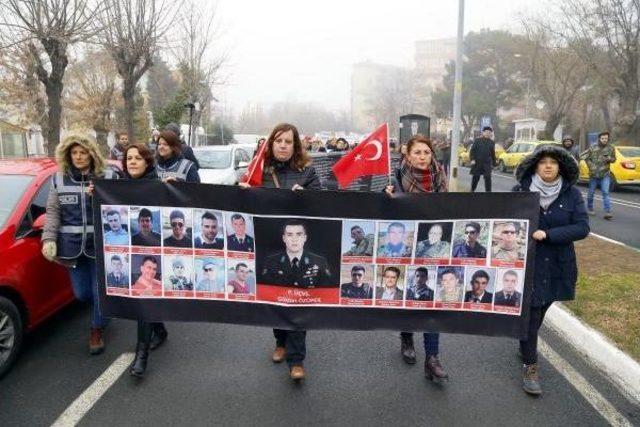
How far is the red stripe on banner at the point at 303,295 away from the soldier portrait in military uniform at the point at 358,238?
0.29m

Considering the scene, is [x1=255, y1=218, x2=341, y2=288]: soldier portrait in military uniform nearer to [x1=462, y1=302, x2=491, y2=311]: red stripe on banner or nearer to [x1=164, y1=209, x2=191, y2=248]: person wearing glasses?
[x1=164, y1=209, x2=191, y2=248]: person wearing glasses

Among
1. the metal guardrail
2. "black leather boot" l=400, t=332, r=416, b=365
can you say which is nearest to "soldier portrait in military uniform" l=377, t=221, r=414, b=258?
"black leather boot" l=400, t=332, r=416, b=365

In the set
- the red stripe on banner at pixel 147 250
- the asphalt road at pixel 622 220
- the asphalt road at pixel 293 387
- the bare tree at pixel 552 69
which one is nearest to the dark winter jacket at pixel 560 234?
the asphalt road at pixel 293 387

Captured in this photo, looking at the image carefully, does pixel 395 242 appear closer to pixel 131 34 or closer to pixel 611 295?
pixel 611 295

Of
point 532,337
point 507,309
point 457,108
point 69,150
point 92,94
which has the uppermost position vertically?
point 92,94

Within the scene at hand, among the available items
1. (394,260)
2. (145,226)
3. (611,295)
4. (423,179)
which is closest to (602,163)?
(611,295)

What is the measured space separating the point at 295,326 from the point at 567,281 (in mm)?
1838

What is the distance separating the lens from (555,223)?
3.44 metres

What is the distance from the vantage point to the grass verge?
441cm

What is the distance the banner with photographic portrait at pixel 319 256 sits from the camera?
3.37 metres

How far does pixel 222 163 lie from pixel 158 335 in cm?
905

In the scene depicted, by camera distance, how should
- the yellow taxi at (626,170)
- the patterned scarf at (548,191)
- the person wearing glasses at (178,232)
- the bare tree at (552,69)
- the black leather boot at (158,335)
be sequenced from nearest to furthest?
the patterned scarf at (548,191), the person wearing glasses at (178,232), the black leather boot at (158,335), the yellow taxi at (626,170), the bare tree at (552,69)

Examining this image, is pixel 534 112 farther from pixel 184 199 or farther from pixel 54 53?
pixel 184 199

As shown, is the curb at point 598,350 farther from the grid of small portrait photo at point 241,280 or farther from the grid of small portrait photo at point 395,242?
the grid of small portrait photo at point 241,280
